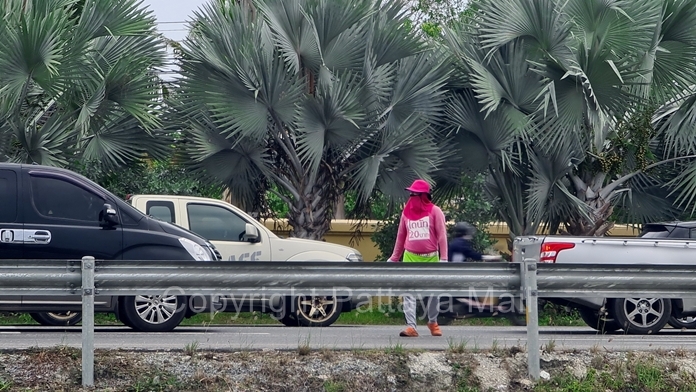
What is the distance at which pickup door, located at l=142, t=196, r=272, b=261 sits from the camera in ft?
45.9

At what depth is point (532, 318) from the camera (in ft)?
25.1

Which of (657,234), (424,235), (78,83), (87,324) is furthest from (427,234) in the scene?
(78,83)

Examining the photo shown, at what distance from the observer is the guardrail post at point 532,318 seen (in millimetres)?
7617

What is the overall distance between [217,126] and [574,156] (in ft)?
18.6

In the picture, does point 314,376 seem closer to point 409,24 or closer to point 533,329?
point 533,329

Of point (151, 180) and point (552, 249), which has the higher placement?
point (151, 180)

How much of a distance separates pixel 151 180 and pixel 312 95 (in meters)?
3.06

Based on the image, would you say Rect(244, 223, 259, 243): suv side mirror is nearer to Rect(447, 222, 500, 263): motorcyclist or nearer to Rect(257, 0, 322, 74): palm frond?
Rect(447, 222, 500, 263): motorcyclist

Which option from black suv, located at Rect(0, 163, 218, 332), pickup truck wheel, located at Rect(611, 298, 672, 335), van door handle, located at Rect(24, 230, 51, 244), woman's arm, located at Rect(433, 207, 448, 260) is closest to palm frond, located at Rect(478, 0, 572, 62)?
pickup truck wheel, located at Rect(611, 298, 672, 335)

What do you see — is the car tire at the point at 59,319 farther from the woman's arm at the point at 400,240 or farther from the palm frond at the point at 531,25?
the palm frond at the point at 531,25

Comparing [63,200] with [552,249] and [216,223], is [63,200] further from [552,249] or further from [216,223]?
[552,249]

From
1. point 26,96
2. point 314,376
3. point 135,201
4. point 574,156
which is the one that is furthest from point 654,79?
point 314,376

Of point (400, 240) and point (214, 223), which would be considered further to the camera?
point (214, 223)

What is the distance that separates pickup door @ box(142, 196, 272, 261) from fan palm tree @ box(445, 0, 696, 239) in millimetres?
4409
